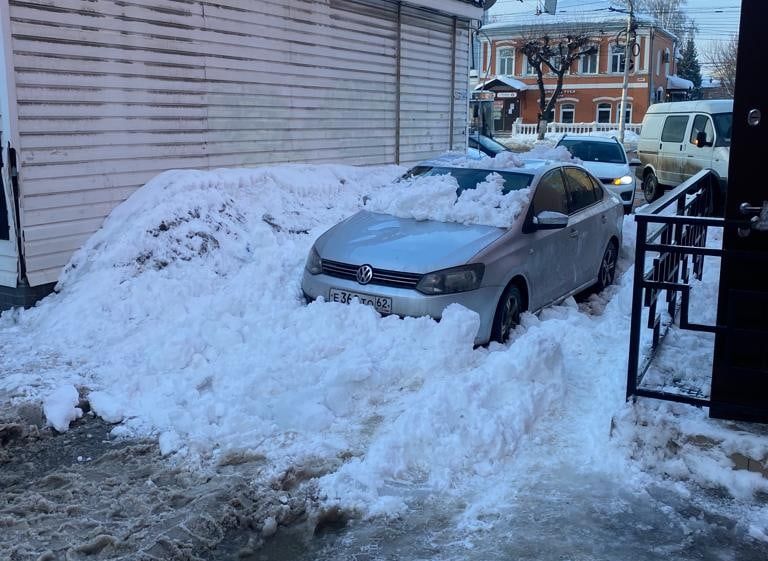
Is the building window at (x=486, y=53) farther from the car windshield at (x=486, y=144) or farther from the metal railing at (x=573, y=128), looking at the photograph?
the car windshield at (x=486, y=144)

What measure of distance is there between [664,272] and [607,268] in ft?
12.2

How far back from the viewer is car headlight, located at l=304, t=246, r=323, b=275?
6762 millimetres

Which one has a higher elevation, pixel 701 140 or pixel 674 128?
pixel 674 128

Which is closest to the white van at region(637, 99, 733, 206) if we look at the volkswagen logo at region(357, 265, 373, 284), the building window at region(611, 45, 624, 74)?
the volkswagen logo at region(357, 265, 373, 284)

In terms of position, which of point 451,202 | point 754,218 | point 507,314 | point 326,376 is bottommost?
point 326,376

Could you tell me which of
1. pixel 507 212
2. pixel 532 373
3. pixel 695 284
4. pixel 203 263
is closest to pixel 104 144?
pixel 203 263

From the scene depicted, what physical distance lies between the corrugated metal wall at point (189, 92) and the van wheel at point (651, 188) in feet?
21.9

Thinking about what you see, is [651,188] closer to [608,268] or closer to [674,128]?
[674,128]

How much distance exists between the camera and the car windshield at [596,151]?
617 inches

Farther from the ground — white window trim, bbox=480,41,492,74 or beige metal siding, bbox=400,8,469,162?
white window trim, bbox=480,41,492,74

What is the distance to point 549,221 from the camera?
6.91 metres

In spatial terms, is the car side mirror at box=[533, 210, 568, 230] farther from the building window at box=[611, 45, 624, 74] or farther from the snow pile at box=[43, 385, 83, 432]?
the building window at box=[611, 45, 624, 74]

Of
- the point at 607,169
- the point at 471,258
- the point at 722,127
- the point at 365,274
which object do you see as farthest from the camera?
the point at 722,127

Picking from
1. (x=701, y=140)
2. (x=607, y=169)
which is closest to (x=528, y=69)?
(x=701, y=140)
